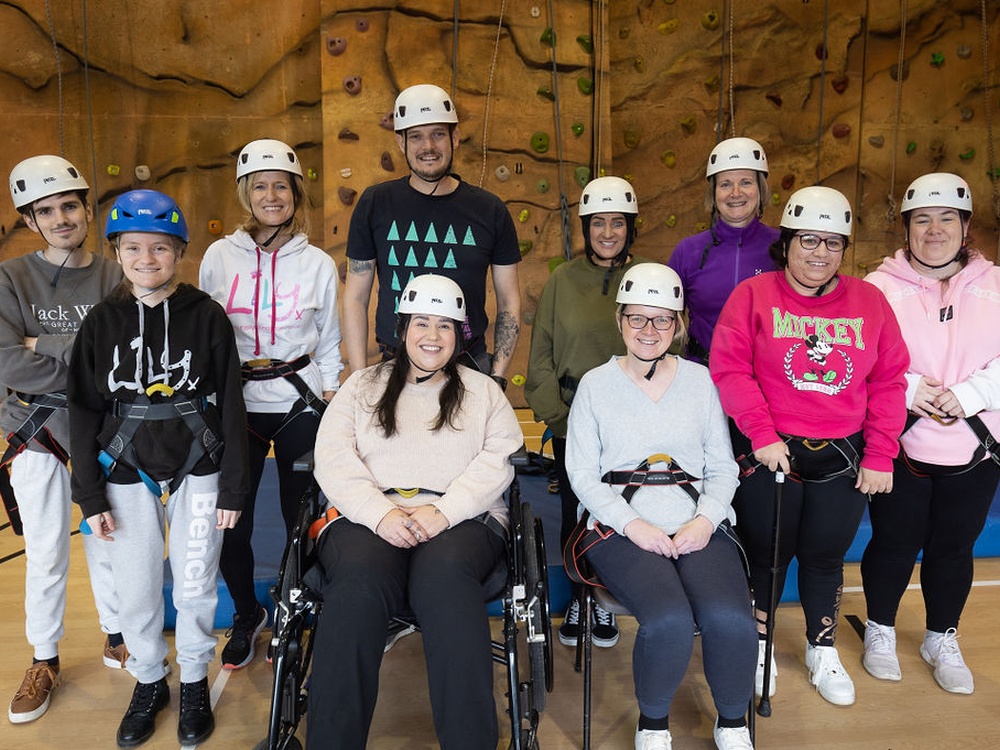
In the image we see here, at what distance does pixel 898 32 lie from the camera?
682cm

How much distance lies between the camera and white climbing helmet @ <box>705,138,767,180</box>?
2779mm

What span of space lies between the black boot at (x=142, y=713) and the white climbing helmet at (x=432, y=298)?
1461 millimetres

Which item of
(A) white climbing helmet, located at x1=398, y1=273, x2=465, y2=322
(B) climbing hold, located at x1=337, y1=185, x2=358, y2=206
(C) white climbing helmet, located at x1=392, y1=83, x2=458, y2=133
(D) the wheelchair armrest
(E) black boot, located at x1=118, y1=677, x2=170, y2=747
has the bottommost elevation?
(E) black boot, located at x1=118, y1=677, x2=170, y2=747

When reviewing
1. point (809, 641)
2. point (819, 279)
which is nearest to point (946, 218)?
point (819, 279)

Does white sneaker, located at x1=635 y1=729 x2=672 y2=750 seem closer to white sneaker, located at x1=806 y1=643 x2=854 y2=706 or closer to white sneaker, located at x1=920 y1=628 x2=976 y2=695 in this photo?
white sneaker, located at x1=806 y1=643 x2=854 y2=706

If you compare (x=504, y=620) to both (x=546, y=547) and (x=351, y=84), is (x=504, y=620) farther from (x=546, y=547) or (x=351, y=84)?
(x=351, y=84)

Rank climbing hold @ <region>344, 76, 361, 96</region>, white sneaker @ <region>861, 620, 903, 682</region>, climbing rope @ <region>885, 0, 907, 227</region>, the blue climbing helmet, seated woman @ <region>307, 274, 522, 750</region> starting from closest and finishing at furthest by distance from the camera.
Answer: seated woman @ <region>307, 274, 522, 750</region> → the blue climbing helmet → white sneaker @ <region>861, 620, 903, 682</region> → climbing hold @ <region>344, 76, 361, 96</region> → climbing rope @ <region>885, 0, 907, 227</region>

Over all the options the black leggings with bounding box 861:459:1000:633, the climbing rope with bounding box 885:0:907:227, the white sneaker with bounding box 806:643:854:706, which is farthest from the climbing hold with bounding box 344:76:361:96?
the white sneaker with bounding box 806:643:854:706

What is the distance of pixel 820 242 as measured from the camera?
2393 mm

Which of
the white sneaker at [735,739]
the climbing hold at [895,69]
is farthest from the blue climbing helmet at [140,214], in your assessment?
the climbing hold at [895,69]

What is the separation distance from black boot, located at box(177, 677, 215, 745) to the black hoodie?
2.05 ft

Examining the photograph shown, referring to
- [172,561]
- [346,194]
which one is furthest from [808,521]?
[346,194]

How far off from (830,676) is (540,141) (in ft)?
16.0

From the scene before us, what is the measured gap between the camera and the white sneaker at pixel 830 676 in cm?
254
